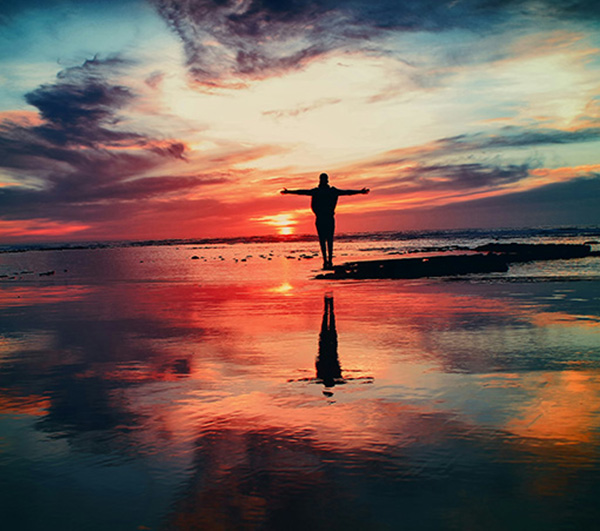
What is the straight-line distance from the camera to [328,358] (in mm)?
7926

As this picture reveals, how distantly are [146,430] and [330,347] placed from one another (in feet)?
13.4

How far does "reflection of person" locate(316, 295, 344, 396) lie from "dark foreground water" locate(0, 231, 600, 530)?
52mm

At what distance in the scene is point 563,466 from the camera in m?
4.09

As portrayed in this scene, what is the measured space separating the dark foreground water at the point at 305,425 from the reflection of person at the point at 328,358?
0.05 meters

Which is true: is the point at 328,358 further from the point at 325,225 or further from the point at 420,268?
the point at 420,268

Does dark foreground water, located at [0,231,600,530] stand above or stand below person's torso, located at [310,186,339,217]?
below

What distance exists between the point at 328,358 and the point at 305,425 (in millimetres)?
2848

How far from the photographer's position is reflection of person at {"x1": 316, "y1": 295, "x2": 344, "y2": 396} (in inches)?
266

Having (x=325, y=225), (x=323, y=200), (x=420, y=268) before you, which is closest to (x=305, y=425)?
(x=323, y=200)

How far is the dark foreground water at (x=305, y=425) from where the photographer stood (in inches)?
142

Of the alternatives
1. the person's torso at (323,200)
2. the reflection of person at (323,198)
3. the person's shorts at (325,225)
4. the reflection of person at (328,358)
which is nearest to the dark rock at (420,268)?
the person's shorts at (325,225)

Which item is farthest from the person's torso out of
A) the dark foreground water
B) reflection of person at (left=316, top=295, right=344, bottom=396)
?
the dark foreground water

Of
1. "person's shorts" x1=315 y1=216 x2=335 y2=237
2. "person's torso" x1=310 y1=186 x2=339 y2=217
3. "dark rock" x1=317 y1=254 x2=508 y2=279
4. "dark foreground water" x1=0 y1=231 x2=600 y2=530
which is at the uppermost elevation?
"person's torso" x1=310 y1=186 x2=339 y2=217

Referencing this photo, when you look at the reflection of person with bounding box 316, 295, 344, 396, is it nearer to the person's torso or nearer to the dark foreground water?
the dark foreground water
